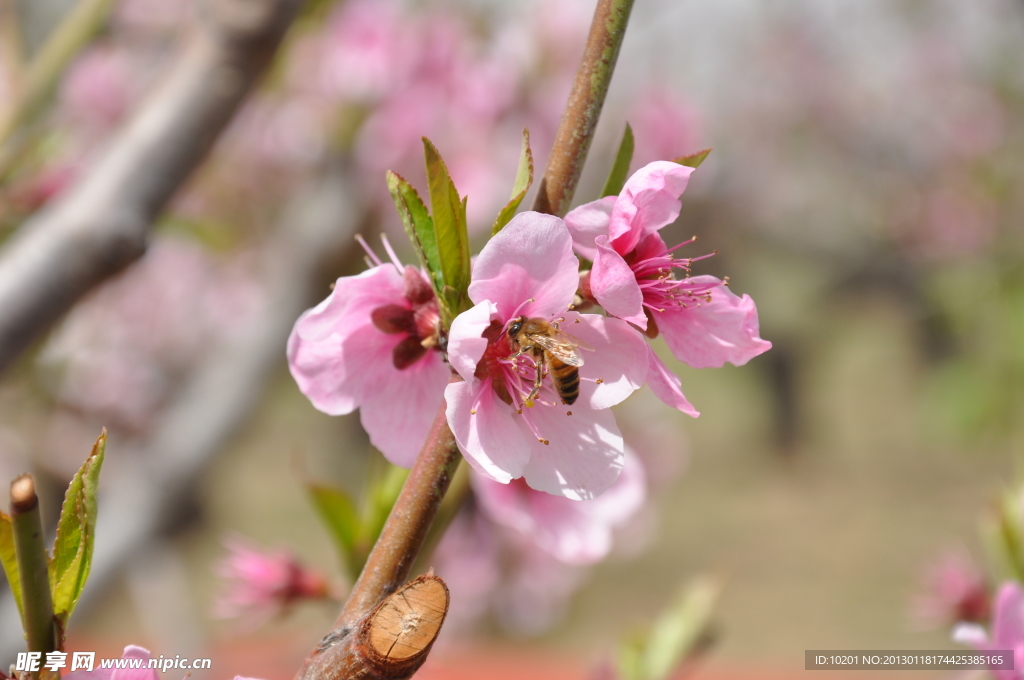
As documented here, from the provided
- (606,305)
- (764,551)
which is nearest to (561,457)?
(606,305)

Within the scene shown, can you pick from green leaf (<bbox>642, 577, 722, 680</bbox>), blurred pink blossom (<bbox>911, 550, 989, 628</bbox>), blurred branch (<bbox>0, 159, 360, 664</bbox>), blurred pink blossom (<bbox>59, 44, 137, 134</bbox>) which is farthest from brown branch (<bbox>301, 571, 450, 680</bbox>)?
blurred pink blossom (<bbox>59, 44, 137, 134</bbox>)

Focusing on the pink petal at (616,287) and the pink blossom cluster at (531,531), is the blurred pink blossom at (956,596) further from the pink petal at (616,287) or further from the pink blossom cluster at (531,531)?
the pink petal at (616,287)

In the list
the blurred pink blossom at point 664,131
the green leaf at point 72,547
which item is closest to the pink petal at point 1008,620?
the green leaf at point 72,547

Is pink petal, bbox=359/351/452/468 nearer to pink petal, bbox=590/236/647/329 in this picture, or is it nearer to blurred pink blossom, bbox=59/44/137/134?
pink petal, bbox=590/236/647/329

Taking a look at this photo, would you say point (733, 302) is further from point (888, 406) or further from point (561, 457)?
point (888, 406)

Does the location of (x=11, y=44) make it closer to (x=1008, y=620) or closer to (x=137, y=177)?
(x=137, y=177)

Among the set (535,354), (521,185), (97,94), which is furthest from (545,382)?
(97,94)

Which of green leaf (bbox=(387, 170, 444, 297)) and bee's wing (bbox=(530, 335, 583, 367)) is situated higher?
green leaf (bbox=(387, 170, 444, 297))
